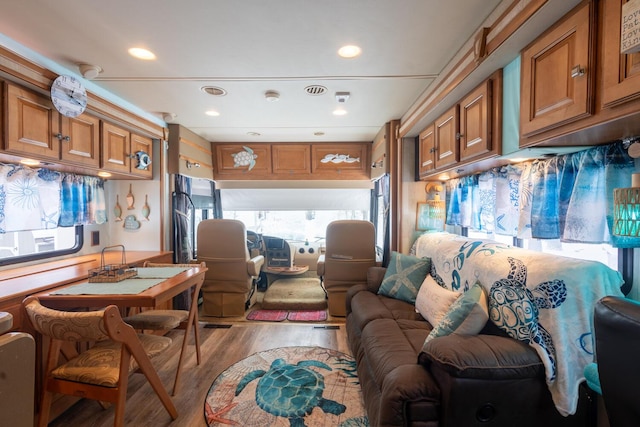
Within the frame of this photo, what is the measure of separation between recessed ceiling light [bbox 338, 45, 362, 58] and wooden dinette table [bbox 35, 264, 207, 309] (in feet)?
6.09

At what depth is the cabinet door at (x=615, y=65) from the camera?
0.86 m

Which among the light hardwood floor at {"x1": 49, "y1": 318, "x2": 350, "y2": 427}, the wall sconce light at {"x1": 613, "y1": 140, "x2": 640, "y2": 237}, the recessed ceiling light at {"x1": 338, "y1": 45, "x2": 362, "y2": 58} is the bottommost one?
the light hardwood floor at {"x1": 49, "y1": 318, "x2": 350, "y2": 427}

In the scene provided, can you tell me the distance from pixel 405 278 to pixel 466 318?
1031mm

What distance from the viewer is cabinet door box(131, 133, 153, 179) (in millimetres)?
2930

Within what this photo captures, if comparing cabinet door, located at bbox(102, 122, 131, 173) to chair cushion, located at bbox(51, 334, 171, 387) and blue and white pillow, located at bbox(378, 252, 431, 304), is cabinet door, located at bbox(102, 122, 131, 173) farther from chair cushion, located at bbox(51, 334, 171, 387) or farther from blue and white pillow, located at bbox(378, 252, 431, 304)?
blue and white pillow, located at bbox(378, 252, 431, 304)

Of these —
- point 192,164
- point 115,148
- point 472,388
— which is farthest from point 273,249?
point 472,388

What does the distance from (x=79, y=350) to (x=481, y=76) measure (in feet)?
10.4

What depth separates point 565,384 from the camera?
1.22m

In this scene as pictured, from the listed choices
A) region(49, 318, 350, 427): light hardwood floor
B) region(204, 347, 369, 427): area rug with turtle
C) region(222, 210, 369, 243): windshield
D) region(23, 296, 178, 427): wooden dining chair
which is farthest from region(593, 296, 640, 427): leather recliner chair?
region(222, 210, 369, 243): windshield

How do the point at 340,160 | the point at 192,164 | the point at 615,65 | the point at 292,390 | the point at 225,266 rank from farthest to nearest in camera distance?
the point at 340,160 < the point at 192,164 < the point at 225,266 < the point at 292,390 < the point at 615,65

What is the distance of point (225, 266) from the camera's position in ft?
11.2

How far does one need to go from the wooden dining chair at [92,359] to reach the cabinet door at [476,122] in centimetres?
216

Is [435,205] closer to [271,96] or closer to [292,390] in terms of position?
[271,96]

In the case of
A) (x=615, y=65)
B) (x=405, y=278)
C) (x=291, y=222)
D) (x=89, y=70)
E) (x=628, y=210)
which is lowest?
(x=405, y=278)
